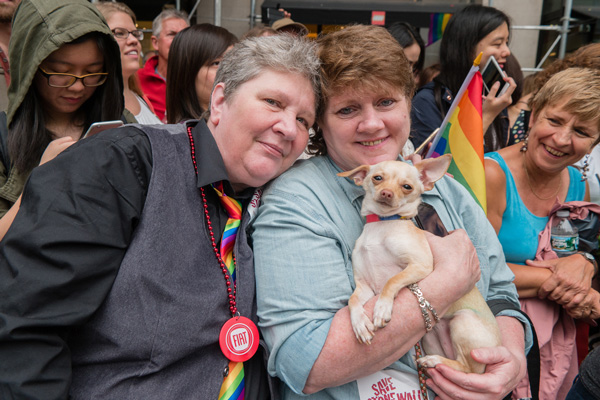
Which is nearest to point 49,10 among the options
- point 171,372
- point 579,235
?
point 171,372

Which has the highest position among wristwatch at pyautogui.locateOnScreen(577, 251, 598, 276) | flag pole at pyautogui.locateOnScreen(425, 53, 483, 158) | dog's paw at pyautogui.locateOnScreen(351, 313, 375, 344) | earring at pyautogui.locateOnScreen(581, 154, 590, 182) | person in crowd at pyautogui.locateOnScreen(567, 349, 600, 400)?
flag pole at pyautogui.locateOnScreen(425, 53, 483, 158)

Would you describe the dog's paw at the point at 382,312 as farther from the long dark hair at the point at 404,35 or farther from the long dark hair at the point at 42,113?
the long dark hair at the point at 404,35

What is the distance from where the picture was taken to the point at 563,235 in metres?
2.67

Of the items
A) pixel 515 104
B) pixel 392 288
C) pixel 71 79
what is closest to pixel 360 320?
pixel 392 288

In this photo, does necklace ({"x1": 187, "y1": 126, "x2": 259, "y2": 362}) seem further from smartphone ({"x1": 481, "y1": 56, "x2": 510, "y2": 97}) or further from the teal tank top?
smartphone ({"x1": 481, "y1": 56, "x2": 510, "y2": 97})

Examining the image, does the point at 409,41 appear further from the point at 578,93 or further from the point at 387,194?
the point at 387,194

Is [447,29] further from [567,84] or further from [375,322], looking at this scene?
[375,322]

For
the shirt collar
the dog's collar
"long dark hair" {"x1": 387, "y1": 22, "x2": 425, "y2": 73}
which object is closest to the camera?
the shirt collar

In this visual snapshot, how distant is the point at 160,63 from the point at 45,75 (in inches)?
118

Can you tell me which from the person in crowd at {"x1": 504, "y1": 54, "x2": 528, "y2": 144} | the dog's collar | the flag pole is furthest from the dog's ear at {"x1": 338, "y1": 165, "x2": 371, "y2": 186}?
the person in crowd at {"x1": 504, "y1": 54, "x2": 528, "y2": 144}

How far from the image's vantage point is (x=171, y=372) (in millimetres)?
1427

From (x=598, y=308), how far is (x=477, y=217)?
1203 millimetres

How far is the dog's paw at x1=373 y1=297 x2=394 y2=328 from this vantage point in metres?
1.48

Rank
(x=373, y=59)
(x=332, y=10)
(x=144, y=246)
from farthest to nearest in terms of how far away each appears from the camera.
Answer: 1. (x=332, y=10)
2. (x=373, y=59)
3. (x=144, y=246)
